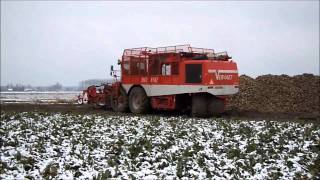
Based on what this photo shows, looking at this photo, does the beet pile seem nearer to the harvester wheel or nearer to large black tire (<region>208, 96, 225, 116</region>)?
large black tire (<region>208, 96, 225, 116</region>)

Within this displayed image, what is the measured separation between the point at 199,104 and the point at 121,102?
457cm

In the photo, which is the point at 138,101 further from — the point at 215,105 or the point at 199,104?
the point at 215,105

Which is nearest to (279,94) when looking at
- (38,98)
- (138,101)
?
(138,101)

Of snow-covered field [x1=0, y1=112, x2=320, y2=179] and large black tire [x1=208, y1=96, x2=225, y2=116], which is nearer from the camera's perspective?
snow-covered field [x1=0, y1=112, x2=320, y2=179]

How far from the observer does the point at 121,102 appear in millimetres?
20000

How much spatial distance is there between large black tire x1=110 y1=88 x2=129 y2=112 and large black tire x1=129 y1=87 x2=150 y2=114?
0.31 metres

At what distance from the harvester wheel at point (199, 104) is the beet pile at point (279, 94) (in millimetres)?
4136

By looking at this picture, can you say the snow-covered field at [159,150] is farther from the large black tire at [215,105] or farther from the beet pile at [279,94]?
the beet pile at [279,94]

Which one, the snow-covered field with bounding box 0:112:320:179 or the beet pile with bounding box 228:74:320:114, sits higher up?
the beet pile with bounding box 228:74:320:114

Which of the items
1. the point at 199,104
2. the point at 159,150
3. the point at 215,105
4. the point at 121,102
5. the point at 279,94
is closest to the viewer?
the point at 159,150

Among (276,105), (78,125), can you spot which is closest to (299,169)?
(78,125)

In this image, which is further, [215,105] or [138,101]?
[138,101]

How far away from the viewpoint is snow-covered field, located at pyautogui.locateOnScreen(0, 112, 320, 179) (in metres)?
8.14

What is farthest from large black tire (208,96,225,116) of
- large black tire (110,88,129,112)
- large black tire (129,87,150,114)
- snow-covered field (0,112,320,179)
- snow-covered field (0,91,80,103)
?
snow-covered field (0,91,80,103)
